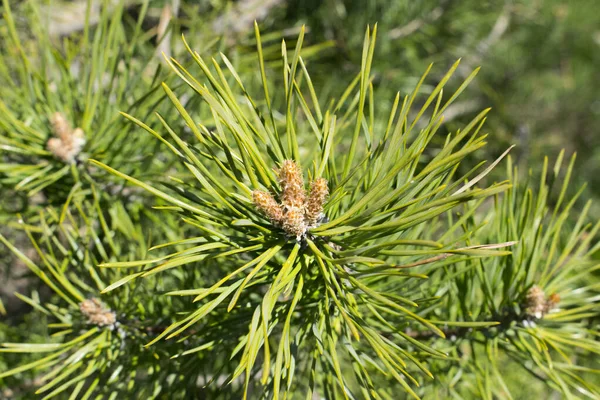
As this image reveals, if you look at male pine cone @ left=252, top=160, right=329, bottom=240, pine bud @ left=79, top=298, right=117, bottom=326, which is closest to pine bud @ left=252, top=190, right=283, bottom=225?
male pine cone @ left=252, top=160, right=329, bottom=240

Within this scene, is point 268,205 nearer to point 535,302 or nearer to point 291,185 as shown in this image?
point 291,185

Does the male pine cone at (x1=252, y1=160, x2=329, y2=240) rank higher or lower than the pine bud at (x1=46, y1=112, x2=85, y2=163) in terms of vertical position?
lower

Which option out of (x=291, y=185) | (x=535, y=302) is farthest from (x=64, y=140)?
(x=535, y=302)

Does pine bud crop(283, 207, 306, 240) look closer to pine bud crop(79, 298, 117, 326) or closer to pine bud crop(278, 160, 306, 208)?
pine bud crop(278, 160, 306, 208)

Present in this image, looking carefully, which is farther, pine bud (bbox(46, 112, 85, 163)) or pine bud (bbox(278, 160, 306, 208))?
pine bud (bbox(46, 112, 85, 163))

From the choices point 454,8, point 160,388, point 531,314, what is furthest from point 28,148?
point 454,8

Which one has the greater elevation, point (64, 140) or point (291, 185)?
point (64, 140)

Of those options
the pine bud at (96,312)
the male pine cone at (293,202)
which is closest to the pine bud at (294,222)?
the male pine cone at (293,202)
